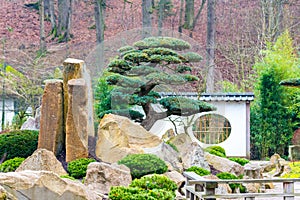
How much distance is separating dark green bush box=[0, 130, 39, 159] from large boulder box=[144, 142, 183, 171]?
7.87 feet

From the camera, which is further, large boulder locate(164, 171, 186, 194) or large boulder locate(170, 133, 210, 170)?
large boulder locate(170, 133, 210, 170)

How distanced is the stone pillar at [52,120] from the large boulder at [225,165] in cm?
332

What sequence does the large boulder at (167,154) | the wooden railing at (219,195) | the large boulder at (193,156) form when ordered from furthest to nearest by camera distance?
1. the large boulder at (193,156)
2. the large boulder at (167,154)
3. the wooden railing at (219,195)

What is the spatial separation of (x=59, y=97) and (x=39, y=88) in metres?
7.73

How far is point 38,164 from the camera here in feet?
29.7

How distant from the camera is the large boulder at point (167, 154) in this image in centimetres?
1062

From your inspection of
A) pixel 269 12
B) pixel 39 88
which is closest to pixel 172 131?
pixel 39 88

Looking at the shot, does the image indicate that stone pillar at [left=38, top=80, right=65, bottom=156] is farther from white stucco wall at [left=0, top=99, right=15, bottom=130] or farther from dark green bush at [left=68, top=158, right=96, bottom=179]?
white stucco wall at [left=0, top=99, right=15, bottom=130]

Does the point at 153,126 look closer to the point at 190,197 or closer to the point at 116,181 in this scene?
the point at 116,181

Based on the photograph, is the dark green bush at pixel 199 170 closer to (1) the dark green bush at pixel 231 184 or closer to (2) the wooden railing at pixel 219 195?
(1) the dark green bush at pixel 231 184

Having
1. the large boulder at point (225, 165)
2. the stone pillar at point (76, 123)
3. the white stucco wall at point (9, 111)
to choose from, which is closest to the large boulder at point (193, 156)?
the large boulder at point (225, 165)

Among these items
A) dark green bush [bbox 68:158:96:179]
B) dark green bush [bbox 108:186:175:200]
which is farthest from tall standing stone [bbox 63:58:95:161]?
dark green bush [bbox 108:186:175:200]

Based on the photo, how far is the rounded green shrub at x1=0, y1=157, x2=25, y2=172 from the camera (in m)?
9.82

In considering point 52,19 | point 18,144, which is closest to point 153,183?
point 18,144
